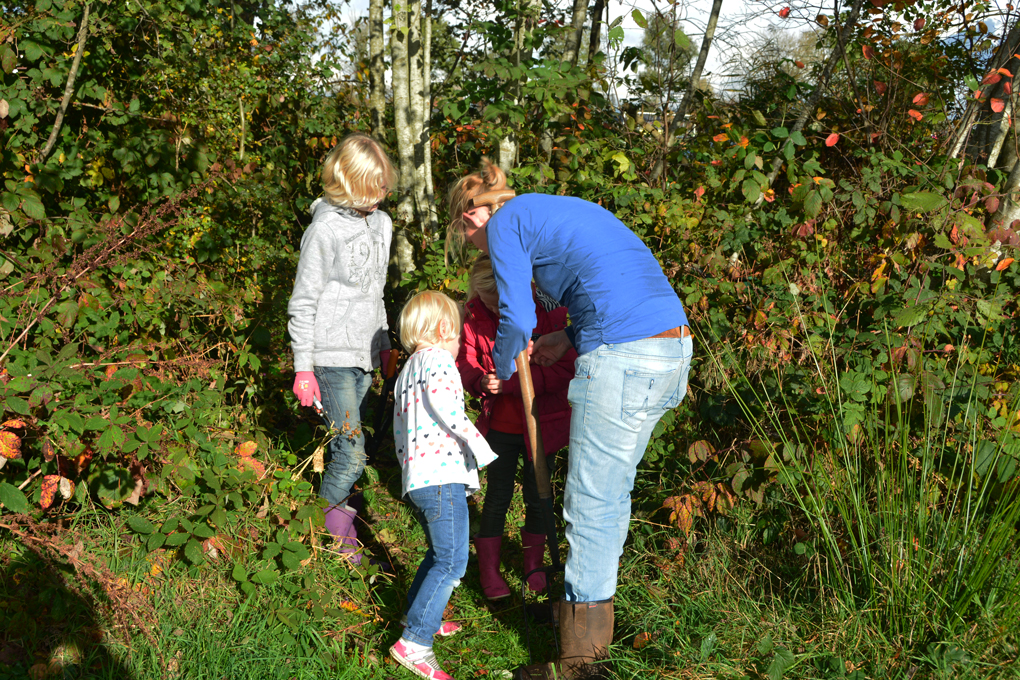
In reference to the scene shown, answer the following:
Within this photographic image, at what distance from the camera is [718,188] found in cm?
372

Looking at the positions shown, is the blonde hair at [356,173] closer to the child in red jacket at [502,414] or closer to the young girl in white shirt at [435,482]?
the child in red jacket at [502,414]

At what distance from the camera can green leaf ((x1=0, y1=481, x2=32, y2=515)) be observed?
2371mm

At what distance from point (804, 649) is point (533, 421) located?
3.66 ft

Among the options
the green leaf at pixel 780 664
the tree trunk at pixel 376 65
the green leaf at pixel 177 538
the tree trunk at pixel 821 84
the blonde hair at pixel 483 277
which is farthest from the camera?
the tree trunk at pixel 376 65

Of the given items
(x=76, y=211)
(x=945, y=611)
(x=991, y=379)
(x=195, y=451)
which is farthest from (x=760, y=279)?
(x=76, y=211)

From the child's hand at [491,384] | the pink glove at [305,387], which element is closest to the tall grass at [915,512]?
the child's hand at [491,384]

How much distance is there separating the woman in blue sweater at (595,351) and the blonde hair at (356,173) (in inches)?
33.7

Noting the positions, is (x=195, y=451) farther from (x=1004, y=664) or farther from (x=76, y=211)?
(x=1004, y=664)

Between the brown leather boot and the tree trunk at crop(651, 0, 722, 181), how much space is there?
2.59 metres

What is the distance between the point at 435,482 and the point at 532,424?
380 millimetres

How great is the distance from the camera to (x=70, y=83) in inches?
132

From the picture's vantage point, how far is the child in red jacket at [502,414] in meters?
2.69

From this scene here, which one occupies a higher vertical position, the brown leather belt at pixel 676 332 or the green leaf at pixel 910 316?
the brown leather belt at pixel 676 332

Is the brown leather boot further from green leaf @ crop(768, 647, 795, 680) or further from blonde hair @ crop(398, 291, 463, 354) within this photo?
blonde hair @ crop(398, 291, 463, 354)
